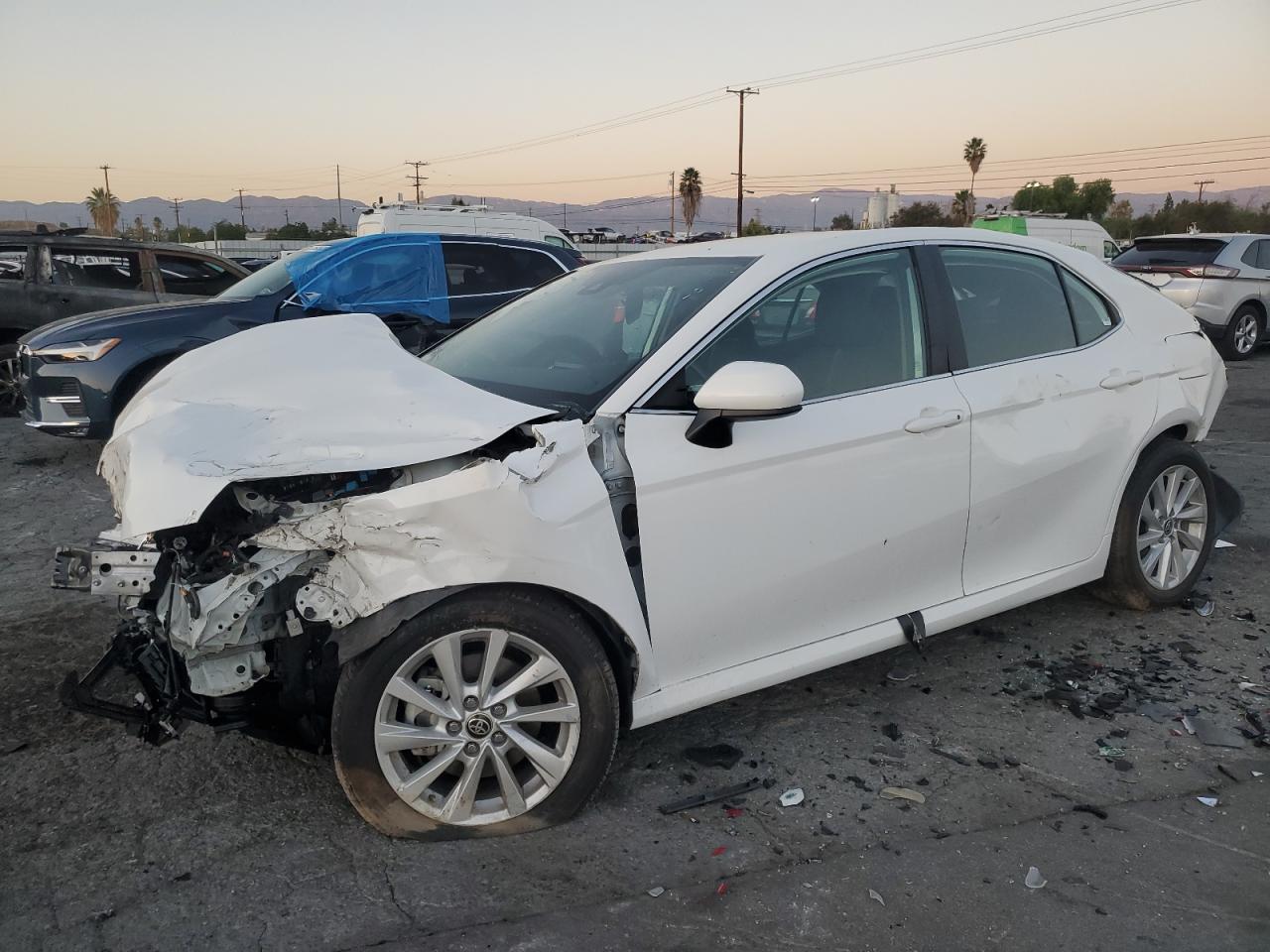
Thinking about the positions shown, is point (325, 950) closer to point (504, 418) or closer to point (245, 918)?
point (245, 918)

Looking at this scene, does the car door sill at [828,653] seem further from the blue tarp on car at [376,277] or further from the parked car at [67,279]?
the parked car at [67,279]

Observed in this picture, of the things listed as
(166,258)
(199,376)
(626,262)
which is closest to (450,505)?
(199,376)

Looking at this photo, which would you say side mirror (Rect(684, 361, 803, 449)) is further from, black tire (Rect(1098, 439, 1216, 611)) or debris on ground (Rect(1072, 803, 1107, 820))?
black tire (Rect(1098, 439, 1216, 611))

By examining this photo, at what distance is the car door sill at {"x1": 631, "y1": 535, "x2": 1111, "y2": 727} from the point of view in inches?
115

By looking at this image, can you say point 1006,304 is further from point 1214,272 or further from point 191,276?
point 1214,272

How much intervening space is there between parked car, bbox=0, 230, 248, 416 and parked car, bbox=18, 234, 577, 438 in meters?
1.92

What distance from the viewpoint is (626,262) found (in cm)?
404

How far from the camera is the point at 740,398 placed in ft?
8.93

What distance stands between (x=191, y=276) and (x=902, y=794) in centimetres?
886

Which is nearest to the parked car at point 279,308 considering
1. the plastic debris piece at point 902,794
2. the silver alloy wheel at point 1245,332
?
the plastic debris piece at point 902,794

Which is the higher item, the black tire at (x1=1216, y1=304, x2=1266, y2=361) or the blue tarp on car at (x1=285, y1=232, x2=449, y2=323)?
the blue tarp on car at (x1=285, y1=232, x2=449, y2=323)

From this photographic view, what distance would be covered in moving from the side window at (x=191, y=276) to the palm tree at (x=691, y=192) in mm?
84945

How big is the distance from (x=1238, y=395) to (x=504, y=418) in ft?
35.2

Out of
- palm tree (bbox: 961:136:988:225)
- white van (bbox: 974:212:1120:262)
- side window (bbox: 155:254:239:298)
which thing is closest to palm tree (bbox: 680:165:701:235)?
palm tree (bbox: 961:136:988:225)
